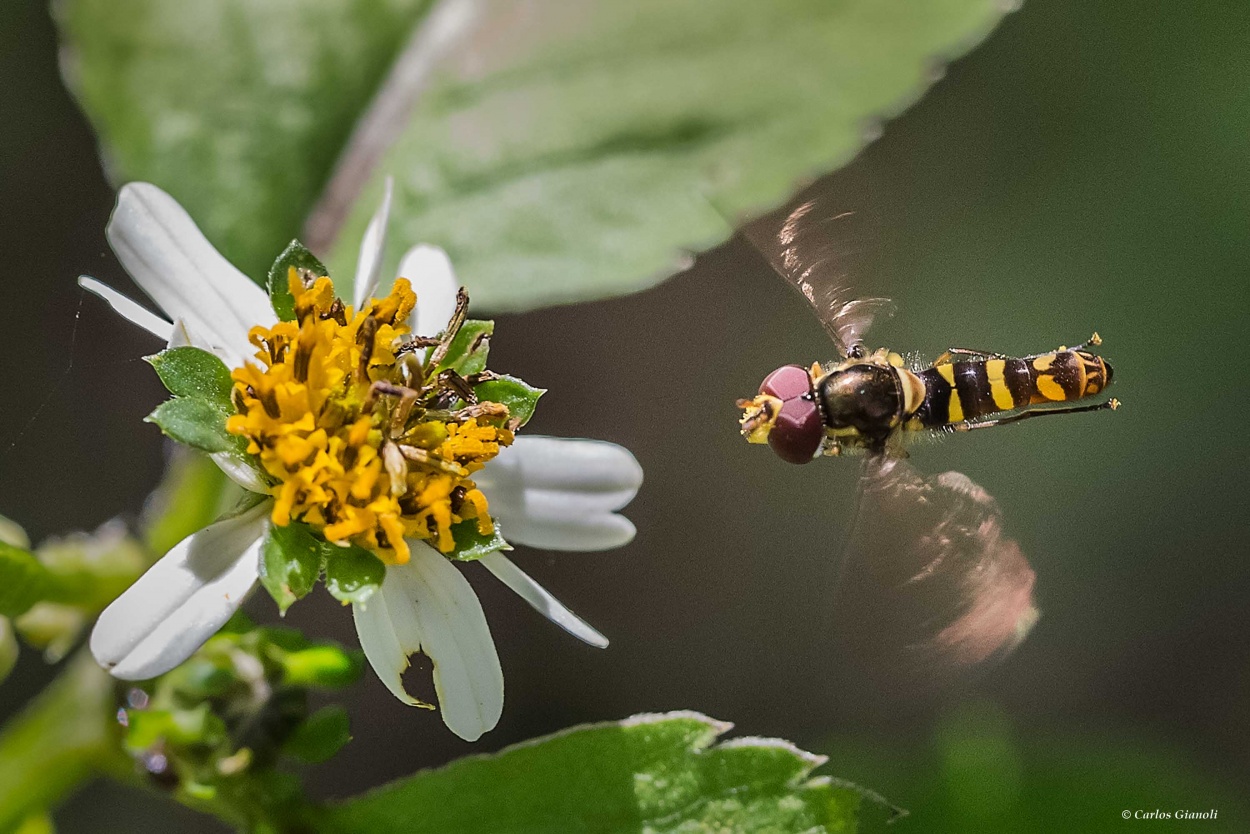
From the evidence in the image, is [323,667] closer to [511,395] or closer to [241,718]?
[241,718]

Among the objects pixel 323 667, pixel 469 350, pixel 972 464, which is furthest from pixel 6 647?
pixel 972 464

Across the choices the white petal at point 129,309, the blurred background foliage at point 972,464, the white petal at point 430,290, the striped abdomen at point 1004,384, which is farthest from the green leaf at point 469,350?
the blurred background foliage at point 972,464

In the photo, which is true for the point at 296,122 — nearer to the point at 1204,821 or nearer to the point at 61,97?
the point at 61,97

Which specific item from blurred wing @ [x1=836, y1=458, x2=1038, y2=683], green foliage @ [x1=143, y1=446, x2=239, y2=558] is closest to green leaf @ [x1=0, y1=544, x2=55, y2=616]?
green foliage @ [x1=143, y1=446, x2=239, y2=558]

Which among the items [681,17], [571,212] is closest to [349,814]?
[571,212]

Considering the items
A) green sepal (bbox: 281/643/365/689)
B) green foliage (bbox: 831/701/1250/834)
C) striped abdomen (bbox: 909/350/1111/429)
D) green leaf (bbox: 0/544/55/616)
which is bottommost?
green foliage (bbox: 831/701/1250/834)

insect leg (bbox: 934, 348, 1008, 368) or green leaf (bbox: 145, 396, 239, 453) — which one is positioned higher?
insect leg (bbox: 934, 348, 1008, 368)

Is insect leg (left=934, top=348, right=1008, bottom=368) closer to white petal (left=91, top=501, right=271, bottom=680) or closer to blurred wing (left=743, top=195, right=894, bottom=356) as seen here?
blurred wing (left=743, top=195, right=894, bottom=356)

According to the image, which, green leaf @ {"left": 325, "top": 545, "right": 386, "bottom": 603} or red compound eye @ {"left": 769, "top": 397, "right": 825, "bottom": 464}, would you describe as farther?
red compound eye @ {"left": 769, "top": 397, "right": 825, "bottom": 464}
